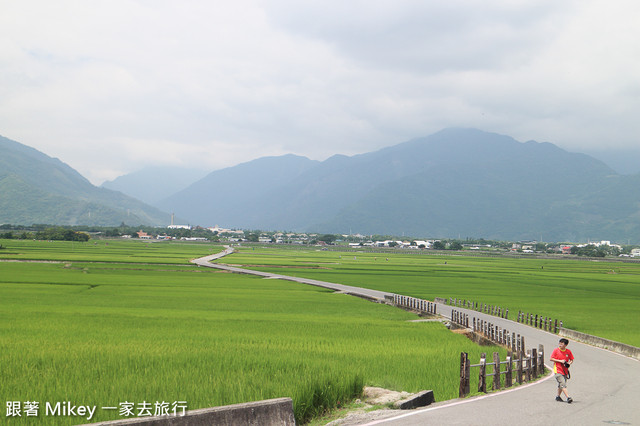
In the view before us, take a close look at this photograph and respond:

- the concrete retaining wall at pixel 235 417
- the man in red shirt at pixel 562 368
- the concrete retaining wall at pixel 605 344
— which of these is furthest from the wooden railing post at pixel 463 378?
the concrete retaining wall at pixel 605 344

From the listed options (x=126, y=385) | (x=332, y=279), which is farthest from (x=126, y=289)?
(x=126, y=385)

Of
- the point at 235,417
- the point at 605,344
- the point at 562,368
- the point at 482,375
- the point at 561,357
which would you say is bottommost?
the point at 605,344

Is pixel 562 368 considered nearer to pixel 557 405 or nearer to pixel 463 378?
pixel 557 405

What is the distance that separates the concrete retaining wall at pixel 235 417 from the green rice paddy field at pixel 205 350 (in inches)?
69.9

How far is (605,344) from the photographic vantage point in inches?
1076

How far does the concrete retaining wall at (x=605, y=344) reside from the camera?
24797 mm

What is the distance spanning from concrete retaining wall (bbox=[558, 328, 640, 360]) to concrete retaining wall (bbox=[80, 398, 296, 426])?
19.6 metres

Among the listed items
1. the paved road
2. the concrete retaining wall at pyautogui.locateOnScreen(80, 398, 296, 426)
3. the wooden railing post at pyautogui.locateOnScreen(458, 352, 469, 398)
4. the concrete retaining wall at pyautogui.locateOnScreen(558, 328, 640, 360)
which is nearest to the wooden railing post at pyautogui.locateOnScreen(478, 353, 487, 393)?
the paved road

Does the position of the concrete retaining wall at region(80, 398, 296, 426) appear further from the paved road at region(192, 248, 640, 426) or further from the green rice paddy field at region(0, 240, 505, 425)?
the paved road at region(192, 248, 640, 426)

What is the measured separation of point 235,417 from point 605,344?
75.8 feet

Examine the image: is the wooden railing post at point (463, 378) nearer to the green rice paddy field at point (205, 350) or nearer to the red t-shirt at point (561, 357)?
the green rice paddy field at point (205, 350)

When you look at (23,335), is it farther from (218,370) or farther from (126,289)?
(126,289)

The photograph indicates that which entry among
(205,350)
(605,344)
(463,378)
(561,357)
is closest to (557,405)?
(561,357)

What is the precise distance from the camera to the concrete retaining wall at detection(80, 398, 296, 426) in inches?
375
